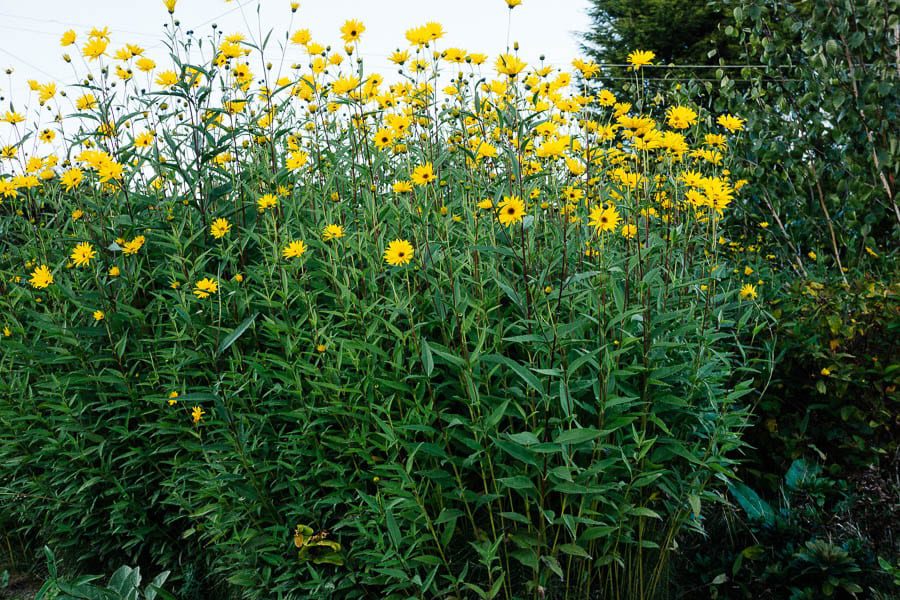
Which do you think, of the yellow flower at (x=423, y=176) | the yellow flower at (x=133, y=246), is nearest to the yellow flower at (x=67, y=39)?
the yellow flower at (x=133, y=246)

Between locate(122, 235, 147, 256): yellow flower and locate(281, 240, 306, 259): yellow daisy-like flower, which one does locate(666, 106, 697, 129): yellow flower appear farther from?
locate(122, 235, 147, 256): yellow flower

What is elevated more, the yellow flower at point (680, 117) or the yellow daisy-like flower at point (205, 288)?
the yellow flower at point (680, 117)

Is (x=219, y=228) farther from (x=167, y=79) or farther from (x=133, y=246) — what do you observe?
(x=167, y=79)

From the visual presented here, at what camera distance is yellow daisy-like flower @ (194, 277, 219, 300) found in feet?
7.93

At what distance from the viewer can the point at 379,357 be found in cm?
238

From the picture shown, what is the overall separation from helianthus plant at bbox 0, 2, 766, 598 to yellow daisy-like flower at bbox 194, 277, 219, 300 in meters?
0.01

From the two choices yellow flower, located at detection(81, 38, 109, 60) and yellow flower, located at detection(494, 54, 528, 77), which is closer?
yellow flower, located at detection(494, 54, 528, 77)

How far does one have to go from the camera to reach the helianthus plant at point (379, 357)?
2.13 metres

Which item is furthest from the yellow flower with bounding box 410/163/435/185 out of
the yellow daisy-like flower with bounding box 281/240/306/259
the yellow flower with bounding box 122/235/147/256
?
the yellow flower with bounding box 122/235/147/256

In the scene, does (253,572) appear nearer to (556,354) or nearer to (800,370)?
(556,354)

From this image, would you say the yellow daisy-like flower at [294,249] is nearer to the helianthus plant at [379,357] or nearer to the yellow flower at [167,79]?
the helianthus plant at [379,357]

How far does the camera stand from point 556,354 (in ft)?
7.13

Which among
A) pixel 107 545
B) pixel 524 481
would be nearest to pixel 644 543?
pixel 524 481

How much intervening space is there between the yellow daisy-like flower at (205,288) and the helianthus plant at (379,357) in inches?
0.6
